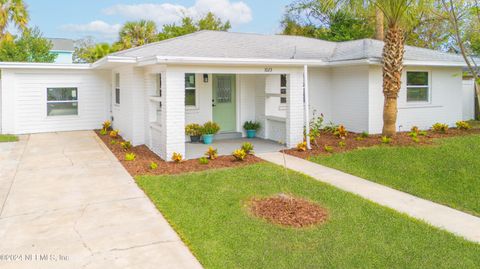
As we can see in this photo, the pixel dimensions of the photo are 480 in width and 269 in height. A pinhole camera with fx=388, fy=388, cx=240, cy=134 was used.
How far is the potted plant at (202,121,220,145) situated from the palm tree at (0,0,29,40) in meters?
17.0

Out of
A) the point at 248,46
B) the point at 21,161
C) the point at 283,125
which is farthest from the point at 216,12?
the point at 21,161

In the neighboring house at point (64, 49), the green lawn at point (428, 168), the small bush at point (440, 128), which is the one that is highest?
the neighboring house at point (64, 49)

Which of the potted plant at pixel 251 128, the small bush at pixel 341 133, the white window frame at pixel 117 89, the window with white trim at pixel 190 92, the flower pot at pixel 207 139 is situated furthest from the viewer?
the white window frame at pixel 117 89

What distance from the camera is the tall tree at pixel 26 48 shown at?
2258 cm

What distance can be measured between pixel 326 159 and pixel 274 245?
515 centimetres

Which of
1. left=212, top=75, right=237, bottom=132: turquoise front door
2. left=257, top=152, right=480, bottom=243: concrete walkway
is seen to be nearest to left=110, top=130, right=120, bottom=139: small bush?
left=212, top=75, right=237, bottom=132: turquoise front door

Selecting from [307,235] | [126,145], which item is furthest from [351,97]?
[307,235]

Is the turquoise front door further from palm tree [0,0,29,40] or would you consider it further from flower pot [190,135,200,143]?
palm tree [0,0,29,40]

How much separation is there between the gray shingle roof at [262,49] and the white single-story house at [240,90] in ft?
0.15

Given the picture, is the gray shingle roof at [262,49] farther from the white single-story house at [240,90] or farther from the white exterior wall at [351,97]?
the white exterior wall at [351,97]

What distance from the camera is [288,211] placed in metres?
5.71

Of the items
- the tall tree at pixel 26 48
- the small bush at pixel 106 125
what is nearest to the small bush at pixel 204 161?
the small bush at pixel 106 125

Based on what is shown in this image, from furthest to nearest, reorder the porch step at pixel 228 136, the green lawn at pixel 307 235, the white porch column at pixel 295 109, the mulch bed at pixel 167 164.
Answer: the porch step at pixel 228 136 < the white porch column at pixel 295 109 < the mulch bed at pixel 167 164 < the green lawn at pixel 307 235

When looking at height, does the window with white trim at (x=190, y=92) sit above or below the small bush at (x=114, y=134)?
above
